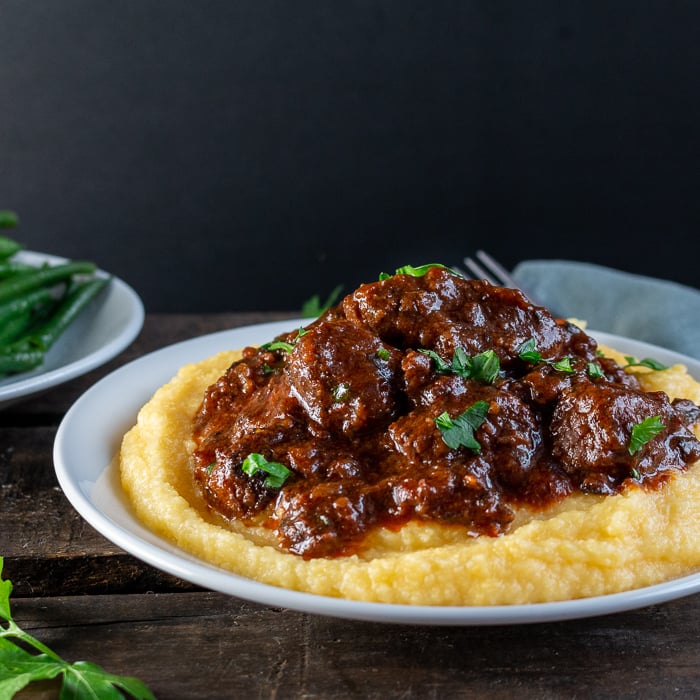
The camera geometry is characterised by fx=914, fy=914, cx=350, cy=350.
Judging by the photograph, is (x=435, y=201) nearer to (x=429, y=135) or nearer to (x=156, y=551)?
(x=429, y=135)

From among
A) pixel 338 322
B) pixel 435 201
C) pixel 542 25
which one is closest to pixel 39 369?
pixel 338 322

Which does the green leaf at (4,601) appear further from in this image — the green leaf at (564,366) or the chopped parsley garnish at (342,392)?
the green leaf at (564,366)

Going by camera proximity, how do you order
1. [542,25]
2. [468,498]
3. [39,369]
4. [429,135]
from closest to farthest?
1. [468,498]
2. [39,369]
3. [542,25]
4. [429,135]

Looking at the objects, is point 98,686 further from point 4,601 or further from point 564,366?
point 564,366

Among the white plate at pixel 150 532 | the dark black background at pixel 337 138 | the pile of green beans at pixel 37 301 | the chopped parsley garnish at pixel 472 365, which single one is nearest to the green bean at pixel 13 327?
the pile of green beans at pixel 37 301

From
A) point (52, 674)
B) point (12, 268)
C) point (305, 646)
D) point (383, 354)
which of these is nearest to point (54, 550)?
point (52, 674)

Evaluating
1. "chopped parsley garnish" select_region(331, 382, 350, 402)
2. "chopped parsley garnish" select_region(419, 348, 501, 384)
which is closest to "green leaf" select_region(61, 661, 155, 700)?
"chopped parsley garnish" select_region(331, 382, 350, 402)

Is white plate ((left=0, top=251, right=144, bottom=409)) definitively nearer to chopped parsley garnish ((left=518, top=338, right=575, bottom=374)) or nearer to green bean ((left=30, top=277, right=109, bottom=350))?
green bean ((left=30, top=277, right=109, bottom=350))

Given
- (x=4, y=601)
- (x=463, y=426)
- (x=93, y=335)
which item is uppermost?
(x=463, y=426)
